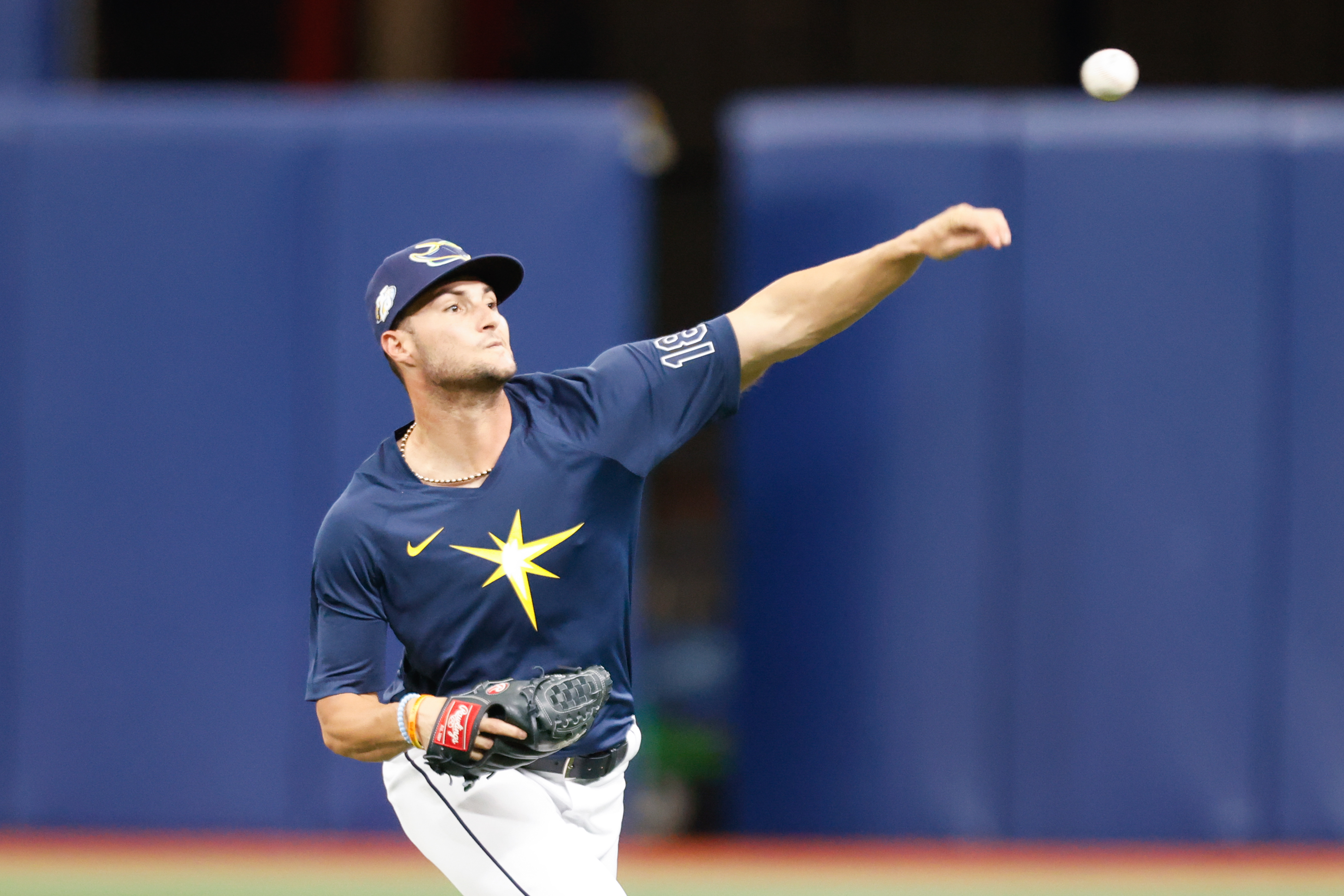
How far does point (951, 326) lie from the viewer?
21.2ft

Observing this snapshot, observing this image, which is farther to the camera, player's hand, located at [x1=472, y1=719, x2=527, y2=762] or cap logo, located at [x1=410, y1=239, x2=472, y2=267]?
cap logo, located at [x1=410, y1=239, x2=472, y2=267]

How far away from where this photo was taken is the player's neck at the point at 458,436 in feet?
10.8

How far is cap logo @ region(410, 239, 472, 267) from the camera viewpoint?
10.7 feet

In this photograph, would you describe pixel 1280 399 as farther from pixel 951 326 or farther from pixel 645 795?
pixel 645 795

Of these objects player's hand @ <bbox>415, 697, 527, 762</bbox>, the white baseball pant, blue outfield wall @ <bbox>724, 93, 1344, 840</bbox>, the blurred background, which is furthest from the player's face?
Answer: blue outfield wall @ <bbox>724, 93, 1344, 840</bbox>

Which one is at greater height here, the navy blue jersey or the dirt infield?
the navy blue jersey

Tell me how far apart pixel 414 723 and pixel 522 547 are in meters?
0.47

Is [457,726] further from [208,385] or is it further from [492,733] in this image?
[208,385]

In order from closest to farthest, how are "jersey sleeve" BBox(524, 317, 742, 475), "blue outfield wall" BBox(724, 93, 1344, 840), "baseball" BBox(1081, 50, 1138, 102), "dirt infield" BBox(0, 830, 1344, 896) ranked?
"jersey sleeve" BBox(524, 317, 742, 475) → "baseball" BBox(1081, 50, 1138, 102) → "dirt infield" BBox(0, 830, 1344, 896) → "blue outfield wall" BBox(724, 93, 1344, 840)

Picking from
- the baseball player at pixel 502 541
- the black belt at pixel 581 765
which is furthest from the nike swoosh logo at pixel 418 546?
the black belt at pixel 581 765

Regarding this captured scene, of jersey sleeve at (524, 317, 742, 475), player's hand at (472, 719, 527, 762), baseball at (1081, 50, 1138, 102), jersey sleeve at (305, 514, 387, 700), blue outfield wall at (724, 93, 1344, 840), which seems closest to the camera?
player's hand at (472, 719, 527, 762)

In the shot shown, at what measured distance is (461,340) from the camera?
3.23 metres

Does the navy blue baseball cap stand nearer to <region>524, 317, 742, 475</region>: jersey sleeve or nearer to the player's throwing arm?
<region>524, 317, 742, 475</region>: jersey sleeve

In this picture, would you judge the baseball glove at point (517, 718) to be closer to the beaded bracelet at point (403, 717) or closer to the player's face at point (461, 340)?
the beaded bracelet at point (403, 717)
